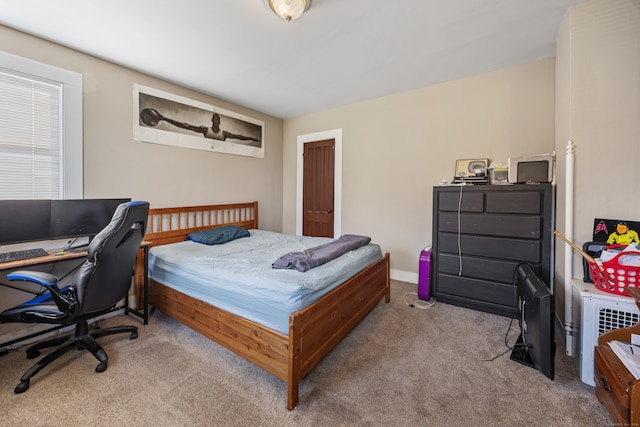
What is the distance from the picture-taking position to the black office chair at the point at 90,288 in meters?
1.70

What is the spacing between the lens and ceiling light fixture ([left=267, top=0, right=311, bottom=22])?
1826 millimetres

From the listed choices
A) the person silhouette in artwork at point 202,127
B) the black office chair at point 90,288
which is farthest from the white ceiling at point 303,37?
the black office chair at point 90,288

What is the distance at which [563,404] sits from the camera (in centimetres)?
154

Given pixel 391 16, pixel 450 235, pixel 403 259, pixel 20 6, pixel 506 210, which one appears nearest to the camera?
pixel 20 6

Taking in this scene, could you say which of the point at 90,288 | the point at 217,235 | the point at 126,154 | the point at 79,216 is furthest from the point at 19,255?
the point at 217,235

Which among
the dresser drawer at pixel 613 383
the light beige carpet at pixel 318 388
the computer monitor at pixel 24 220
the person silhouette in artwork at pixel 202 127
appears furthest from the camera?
the person silhouette in artwork at pixel 202 127

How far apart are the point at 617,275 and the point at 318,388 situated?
79.1 inches

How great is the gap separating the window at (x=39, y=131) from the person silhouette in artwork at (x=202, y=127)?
603 mm

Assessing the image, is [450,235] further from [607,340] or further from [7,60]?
[7,60]

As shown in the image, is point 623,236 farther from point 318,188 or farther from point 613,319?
point 318,188

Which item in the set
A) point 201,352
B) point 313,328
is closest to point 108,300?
point 201,352

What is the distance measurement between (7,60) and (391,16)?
3.17m

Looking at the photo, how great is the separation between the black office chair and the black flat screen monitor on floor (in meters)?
2.88

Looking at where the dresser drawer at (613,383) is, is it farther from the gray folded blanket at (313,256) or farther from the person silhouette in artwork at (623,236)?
the gray folded blanket at (313,256)
